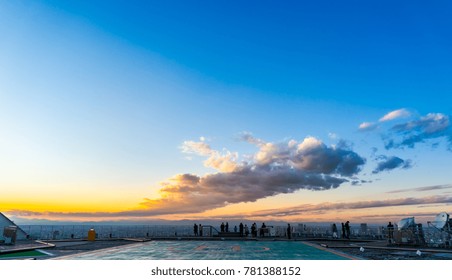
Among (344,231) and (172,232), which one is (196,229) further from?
(344,231)

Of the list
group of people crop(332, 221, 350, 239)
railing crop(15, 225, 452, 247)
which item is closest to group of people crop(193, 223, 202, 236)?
railing crop(15, 225, 452, 247)

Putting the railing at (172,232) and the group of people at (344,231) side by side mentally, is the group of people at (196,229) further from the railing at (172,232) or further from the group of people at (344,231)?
the group of people at (344,231)

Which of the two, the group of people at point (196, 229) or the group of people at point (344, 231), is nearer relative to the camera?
the group of people at point (344, 231)

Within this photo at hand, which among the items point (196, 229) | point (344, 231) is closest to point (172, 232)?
point (196, 229)

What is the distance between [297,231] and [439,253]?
1024 inches

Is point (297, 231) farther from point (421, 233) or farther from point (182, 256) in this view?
point (182, 256)

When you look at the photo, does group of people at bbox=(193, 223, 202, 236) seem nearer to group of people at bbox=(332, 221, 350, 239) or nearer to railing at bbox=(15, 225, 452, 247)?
railing at bbox=(15, 225, 452, 247)

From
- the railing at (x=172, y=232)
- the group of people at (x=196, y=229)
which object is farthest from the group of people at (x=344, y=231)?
the group of people at (x=196, y=229)

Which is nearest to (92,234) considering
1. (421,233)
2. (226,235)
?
(226,235)

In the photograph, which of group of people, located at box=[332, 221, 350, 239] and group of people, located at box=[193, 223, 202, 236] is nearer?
group of people, located at box=[332, 221, 350, 239]

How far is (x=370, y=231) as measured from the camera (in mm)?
47469
